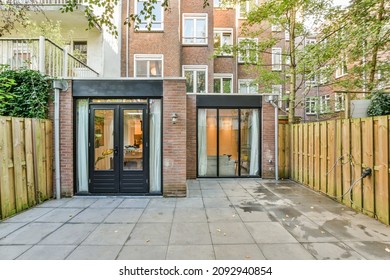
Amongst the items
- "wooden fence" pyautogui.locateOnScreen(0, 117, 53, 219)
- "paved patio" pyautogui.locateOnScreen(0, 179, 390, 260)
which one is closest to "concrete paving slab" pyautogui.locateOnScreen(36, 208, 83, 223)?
"paved patio" pyautogui.locateOnScreen(0, 179, 390, 260)

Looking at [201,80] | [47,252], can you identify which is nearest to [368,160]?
[47,252]

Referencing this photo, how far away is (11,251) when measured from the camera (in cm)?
354

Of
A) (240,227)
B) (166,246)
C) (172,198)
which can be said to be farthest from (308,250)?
(172,198)

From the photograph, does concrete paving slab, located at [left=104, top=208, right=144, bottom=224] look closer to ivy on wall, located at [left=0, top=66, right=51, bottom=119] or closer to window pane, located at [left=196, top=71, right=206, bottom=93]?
ivy on wall, located at [left=0, top=66, right=51, bottom=119]

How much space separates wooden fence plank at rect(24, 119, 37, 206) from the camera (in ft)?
18.7

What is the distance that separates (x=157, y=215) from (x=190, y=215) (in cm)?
71

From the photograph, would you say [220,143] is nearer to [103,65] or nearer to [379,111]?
[379,111]

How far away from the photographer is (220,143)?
9.61 m

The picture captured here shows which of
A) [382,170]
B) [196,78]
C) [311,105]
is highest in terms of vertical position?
[196,78]

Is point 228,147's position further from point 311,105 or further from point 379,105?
point 311,105

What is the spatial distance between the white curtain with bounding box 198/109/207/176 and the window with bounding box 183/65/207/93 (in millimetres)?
4232

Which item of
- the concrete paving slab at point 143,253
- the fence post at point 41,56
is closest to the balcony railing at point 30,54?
the fence post at point 41,56

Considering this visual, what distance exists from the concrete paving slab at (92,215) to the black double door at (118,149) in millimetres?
1278

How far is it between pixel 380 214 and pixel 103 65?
10672mm
